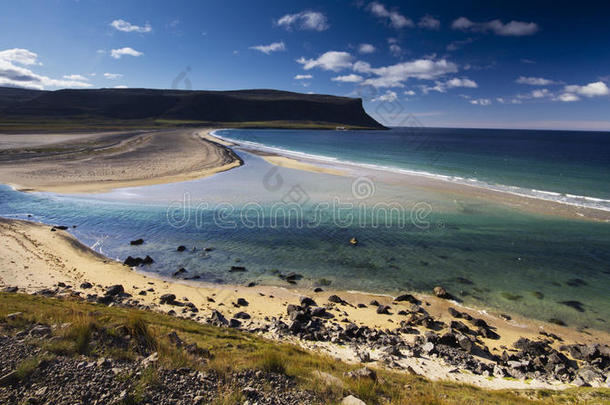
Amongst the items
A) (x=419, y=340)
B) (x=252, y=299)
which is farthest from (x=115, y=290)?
(x=419, y=340)

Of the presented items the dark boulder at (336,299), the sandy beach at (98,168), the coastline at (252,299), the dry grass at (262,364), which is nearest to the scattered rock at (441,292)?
the coastline at (252,299)

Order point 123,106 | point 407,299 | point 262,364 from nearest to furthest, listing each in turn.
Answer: point 262,364, point 407,299, point 123,106

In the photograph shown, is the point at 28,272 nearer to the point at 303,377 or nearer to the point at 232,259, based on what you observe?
the point at 232,259

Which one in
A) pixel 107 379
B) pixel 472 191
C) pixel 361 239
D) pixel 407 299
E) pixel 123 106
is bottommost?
pixel 407 299

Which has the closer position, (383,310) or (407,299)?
(383,310)

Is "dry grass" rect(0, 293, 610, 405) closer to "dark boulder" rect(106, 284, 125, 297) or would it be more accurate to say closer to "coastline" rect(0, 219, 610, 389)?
"coastline" rect(0, 219, 610, 389)

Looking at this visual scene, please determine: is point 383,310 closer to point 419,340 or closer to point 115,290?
point 419,340

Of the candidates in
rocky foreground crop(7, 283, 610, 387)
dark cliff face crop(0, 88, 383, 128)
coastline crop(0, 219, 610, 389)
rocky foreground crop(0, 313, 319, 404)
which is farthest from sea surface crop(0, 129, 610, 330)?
dark cliff face crop(0, 88, 383, 128)
